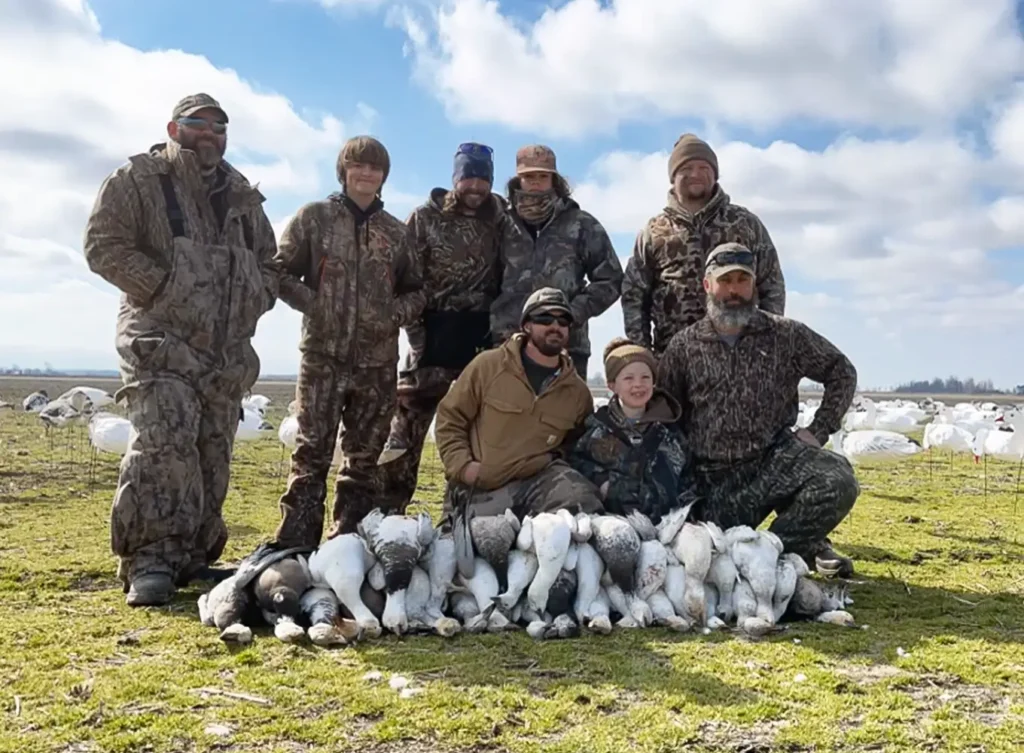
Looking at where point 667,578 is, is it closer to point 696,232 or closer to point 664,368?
point 664,368

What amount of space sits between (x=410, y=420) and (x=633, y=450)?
2327 millimetres

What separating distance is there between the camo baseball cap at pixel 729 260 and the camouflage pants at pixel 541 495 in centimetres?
179

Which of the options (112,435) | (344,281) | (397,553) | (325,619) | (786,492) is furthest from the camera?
(112,435)

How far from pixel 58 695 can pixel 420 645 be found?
1854 mm

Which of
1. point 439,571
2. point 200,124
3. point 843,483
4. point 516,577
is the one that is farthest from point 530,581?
point 200,124

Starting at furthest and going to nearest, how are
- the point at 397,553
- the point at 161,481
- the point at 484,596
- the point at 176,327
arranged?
the point at 176,327 < the point at 161,481 < the point at 484,596 < the point at 397,553

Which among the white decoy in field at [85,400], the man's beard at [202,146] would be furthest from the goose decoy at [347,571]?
the white decoy in field at [85,400]

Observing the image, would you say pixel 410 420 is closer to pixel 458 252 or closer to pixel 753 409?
pixel 458 252

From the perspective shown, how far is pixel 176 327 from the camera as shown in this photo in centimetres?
670

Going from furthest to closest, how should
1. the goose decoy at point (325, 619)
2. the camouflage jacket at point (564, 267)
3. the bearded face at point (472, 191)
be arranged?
the bearded face at point (472, 191) < the camouflage jacket at point (564, 267) < the goose decoy at point (325, 619)

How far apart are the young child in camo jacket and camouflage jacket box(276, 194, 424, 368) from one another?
6.33 feet

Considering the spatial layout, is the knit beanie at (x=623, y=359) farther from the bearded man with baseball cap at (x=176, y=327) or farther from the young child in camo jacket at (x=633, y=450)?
the bearded man with baseball cap at (x=176, y=327)

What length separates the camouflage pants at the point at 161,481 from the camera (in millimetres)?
6535

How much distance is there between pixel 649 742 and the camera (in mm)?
3898
